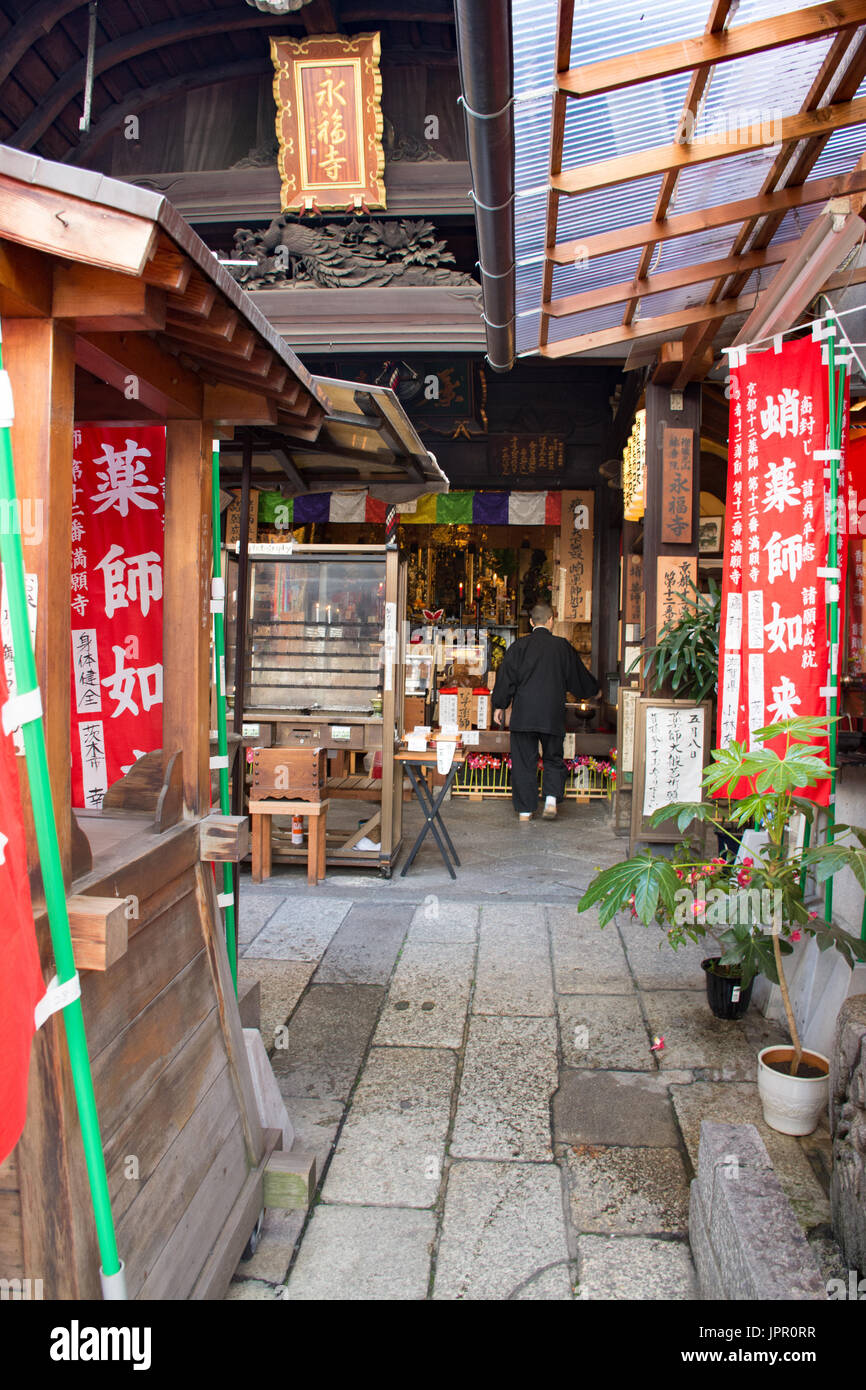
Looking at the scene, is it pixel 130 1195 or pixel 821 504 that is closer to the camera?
pixel 130 1195

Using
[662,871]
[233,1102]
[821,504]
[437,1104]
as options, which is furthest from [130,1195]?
[821,504]

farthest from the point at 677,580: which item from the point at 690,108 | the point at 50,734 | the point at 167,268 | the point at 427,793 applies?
the point at 50,734

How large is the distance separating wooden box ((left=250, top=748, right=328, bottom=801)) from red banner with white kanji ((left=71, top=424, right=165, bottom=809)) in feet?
11.5

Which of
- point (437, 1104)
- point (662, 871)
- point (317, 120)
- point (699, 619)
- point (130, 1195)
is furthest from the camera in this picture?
point (317, 120)

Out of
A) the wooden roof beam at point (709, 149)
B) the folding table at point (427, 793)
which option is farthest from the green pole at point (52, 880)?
the folding table at point (427, 793)

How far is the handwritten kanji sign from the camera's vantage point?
7094 millimetres

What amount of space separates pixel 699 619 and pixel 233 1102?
5.00 meters

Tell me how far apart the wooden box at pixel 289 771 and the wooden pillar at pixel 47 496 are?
4.75 metres

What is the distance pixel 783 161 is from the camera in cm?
406

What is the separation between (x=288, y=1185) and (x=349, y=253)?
24.6ft

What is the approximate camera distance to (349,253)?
797 cm

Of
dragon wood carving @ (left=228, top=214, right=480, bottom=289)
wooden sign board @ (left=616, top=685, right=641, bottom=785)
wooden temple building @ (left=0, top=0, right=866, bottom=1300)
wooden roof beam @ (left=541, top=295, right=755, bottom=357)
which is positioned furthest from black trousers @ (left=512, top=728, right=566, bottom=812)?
dragon wood carving @ (left=228, top=214, right=480, bottom=289)

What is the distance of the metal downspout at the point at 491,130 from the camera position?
2840 millimetres

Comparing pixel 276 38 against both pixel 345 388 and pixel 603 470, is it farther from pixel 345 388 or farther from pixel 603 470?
pixel 603 470
